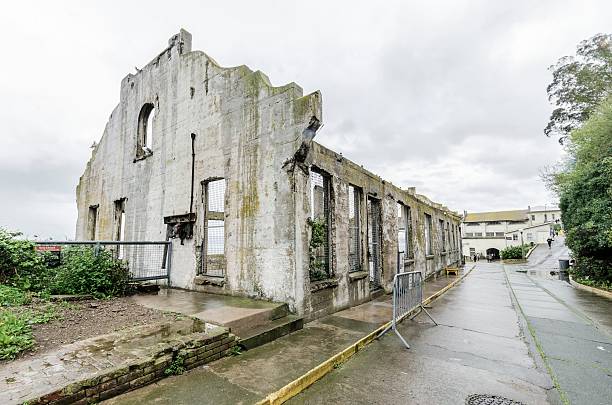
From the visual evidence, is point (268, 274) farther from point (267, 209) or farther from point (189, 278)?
point (189, 278)

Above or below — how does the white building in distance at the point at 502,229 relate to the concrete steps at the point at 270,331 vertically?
→ above

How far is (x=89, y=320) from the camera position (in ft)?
16.5

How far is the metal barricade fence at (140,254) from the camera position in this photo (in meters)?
7.55

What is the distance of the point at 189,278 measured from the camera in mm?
8281

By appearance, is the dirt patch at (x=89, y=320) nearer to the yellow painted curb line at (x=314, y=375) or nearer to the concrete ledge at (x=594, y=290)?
the yellow painted curb line at (x=314, y=375)

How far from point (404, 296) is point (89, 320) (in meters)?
5.96

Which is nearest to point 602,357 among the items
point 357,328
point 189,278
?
point 357,328

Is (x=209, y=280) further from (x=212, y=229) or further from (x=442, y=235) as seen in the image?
(x=442, y=235)

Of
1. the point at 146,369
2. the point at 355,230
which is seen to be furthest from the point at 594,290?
the point at 146,369

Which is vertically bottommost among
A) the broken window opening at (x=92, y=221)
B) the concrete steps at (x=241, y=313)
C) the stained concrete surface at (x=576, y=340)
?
the stained concrete surface at (x=576, y=340)

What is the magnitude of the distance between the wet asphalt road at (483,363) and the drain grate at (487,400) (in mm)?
82

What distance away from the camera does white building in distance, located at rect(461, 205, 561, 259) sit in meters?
51.5

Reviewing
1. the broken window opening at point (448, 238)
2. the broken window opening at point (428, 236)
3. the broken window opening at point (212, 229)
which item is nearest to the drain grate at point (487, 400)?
the broken window opening at point (212, 229)

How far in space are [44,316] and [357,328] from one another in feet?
18.0
